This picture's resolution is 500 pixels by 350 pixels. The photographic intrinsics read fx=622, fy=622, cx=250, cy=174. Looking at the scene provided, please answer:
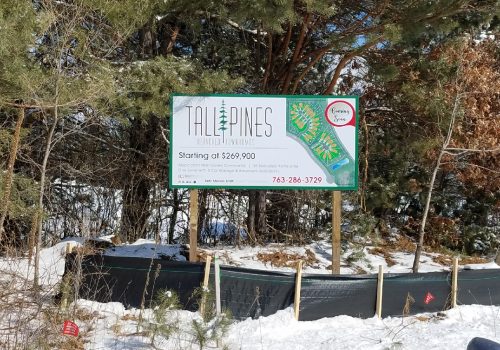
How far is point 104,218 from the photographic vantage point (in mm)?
14586

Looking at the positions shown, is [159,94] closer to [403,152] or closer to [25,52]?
[25,52]

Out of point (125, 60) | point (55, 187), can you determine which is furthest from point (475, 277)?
point (55, 187)

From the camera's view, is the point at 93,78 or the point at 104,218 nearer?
the point at 93,78

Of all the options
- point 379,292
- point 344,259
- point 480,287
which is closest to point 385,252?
point 344,259

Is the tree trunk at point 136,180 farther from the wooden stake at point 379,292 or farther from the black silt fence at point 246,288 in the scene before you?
the wooden stake at point 379,292

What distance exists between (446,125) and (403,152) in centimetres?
312

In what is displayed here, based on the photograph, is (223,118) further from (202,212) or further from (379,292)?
(202,212)

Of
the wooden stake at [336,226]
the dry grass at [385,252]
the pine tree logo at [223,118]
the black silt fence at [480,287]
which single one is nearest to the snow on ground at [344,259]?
the dry grass at [385,252]

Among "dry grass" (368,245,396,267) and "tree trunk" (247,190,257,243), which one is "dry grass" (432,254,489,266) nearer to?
"dry grass" (368,245,396,267)

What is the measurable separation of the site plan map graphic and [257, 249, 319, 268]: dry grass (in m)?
2.56

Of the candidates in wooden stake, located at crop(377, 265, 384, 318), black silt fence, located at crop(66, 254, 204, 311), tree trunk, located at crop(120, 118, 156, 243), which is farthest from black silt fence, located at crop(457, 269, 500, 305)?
tree trunk, located at crop(120, 118, 156, 243)

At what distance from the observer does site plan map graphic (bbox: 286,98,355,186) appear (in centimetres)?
881

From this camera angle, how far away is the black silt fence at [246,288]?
7.82 m

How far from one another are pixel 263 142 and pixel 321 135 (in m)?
0.83
